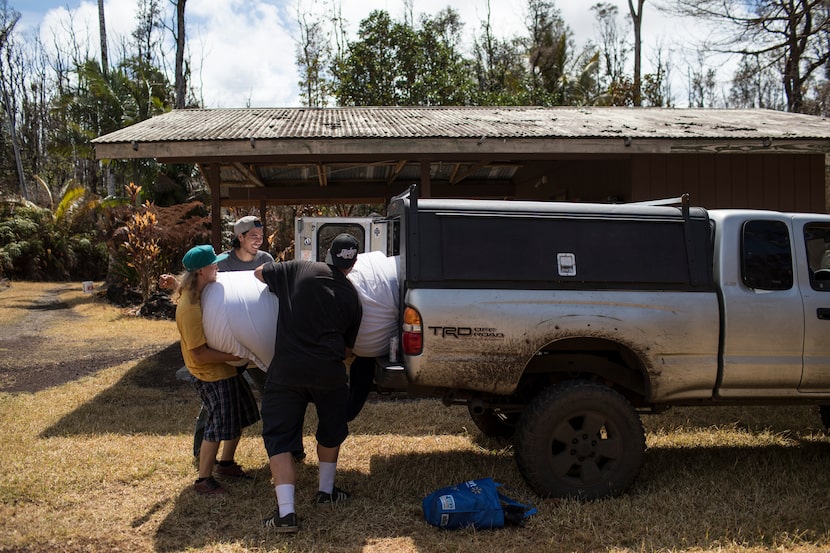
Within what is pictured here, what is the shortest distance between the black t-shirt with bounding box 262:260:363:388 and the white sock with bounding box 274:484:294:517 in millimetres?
625

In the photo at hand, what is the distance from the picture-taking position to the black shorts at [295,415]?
171 inches

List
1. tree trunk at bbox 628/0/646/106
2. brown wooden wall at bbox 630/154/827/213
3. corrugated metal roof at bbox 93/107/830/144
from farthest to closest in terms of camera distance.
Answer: tree trunk at bbox 628/0/646/106 < brown wooden wall at bbox 630/154/827/213 < corrugated metal roof at bbox 93/107/830/144

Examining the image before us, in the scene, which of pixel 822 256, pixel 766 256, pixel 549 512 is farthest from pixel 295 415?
pixel 822 256

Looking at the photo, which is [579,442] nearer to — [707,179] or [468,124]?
[468,124]

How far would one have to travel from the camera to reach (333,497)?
4.64 m

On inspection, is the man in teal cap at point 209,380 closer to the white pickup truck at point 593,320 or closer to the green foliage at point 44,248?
the white pickup truck at point 593,320

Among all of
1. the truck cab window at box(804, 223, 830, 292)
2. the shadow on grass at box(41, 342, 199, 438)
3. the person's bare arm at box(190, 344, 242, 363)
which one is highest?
the truck cab window at box(804, 223, 830, 292)

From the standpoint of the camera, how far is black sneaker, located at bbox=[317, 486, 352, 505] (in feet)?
15.1

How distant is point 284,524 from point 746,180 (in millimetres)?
8318

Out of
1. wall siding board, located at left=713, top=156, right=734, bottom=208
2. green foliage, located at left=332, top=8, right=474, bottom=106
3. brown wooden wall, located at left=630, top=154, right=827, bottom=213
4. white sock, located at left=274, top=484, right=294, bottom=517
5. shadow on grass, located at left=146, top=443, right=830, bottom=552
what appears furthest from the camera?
green foliage, located at left=332, top=8, right=474, bottom=106

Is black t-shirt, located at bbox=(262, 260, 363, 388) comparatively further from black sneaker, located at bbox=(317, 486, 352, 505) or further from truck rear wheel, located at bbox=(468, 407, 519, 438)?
truck rear wheel, located at bbox=(468, 407, 519, 438)

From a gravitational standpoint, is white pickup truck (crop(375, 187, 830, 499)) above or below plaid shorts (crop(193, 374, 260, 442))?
above

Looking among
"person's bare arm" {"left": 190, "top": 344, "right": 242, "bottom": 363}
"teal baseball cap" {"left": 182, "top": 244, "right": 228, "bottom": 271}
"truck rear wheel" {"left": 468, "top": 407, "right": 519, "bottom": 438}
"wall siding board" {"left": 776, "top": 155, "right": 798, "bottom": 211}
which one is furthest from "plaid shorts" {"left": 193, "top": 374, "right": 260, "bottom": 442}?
"wall siding board" {"left": 776, "top": 155, "right": 798, "bottom": 211}

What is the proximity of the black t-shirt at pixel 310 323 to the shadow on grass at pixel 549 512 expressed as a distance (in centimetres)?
92
